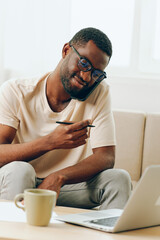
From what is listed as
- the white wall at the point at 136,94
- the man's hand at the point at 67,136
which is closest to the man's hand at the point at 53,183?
the man's hand at the point at 67,136

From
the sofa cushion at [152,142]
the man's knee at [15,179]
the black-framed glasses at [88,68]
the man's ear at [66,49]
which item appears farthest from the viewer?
the sofa cushion at [152,142]

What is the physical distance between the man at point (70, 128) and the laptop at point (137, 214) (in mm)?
439

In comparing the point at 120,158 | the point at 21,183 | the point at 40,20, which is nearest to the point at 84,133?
the point at 21,183

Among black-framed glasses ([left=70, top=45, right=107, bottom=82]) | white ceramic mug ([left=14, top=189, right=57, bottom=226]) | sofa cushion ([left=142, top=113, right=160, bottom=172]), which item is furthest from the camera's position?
sofa cushion ([left=142, top=113, right=160, bottom=172])

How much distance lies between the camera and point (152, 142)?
245 cm

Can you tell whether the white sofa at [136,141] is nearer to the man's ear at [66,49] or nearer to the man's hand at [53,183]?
the man's ear at [66,49]

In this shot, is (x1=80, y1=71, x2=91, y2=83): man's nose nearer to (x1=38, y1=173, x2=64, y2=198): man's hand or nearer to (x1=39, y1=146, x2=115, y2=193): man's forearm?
(x1=39, y1=146, x2=115, y2=193): man's forearm

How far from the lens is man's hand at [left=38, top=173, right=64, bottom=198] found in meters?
1.62

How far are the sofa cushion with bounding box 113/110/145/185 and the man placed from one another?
0.56 meters

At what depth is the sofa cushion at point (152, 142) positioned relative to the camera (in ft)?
8.02

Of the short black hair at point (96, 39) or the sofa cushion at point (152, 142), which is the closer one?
the short black hair at point (96, 39)

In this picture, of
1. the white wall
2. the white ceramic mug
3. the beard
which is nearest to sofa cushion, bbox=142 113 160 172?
the white wall

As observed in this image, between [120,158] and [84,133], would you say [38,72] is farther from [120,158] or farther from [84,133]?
[84,133]

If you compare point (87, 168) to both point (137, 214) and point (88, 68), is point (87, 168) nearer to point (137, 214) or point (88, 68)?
point (88, 68)
